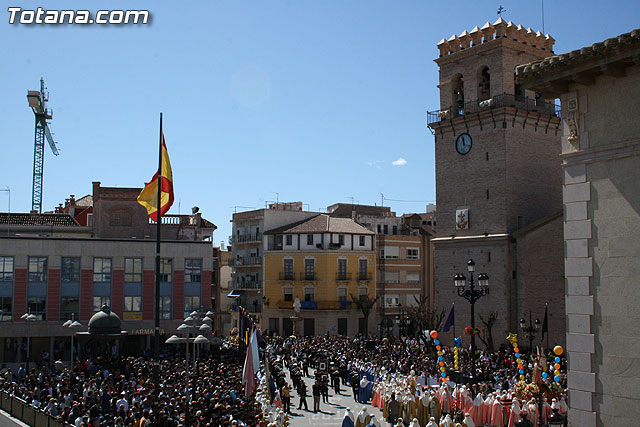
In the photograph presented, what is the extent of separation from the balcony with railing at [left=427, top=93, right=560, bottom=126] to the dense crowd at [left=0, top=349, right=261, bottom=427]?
71.4ft

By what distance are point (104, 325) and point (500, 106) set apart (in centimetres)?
2491

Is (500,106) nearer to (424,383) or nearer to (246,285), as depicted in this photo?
(424,383)

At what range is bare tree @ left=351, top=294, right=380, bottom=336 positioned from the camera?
59219 mm

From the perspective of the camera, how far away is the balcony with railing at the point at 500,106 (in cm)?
4022

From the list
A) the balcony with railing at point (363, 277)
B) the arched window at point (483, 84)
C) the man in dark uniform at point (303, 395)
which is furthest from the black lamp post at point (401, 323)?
the man in dark uniform at point (303, 395)

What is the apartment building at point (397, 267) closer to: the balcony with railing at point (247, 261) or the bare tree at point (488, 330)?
the balcony with railing at point (247, 261)

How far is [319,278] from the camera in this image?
59.8 meters

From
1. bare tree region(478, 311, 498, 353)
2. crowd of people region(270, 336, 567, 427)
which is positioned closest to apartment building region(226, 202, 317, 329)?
crowd of people region(270, 336, 567, 427)

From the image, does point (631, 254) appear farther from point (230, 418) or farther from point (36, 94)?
point (36, 94)

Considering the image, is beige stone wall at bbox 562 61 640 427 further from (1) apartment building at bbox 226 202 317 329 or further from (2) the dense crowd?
(1) apartment building at bbox 226 202 317 329

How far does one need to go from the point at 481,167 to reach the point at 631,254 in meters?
30.1

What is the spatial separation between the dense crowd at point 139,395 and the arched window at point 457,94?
73.2ft

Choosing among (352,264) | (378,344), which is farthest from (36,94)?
(378,344)

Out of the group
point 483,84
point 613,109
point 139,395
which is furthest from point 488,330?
point 613,109
